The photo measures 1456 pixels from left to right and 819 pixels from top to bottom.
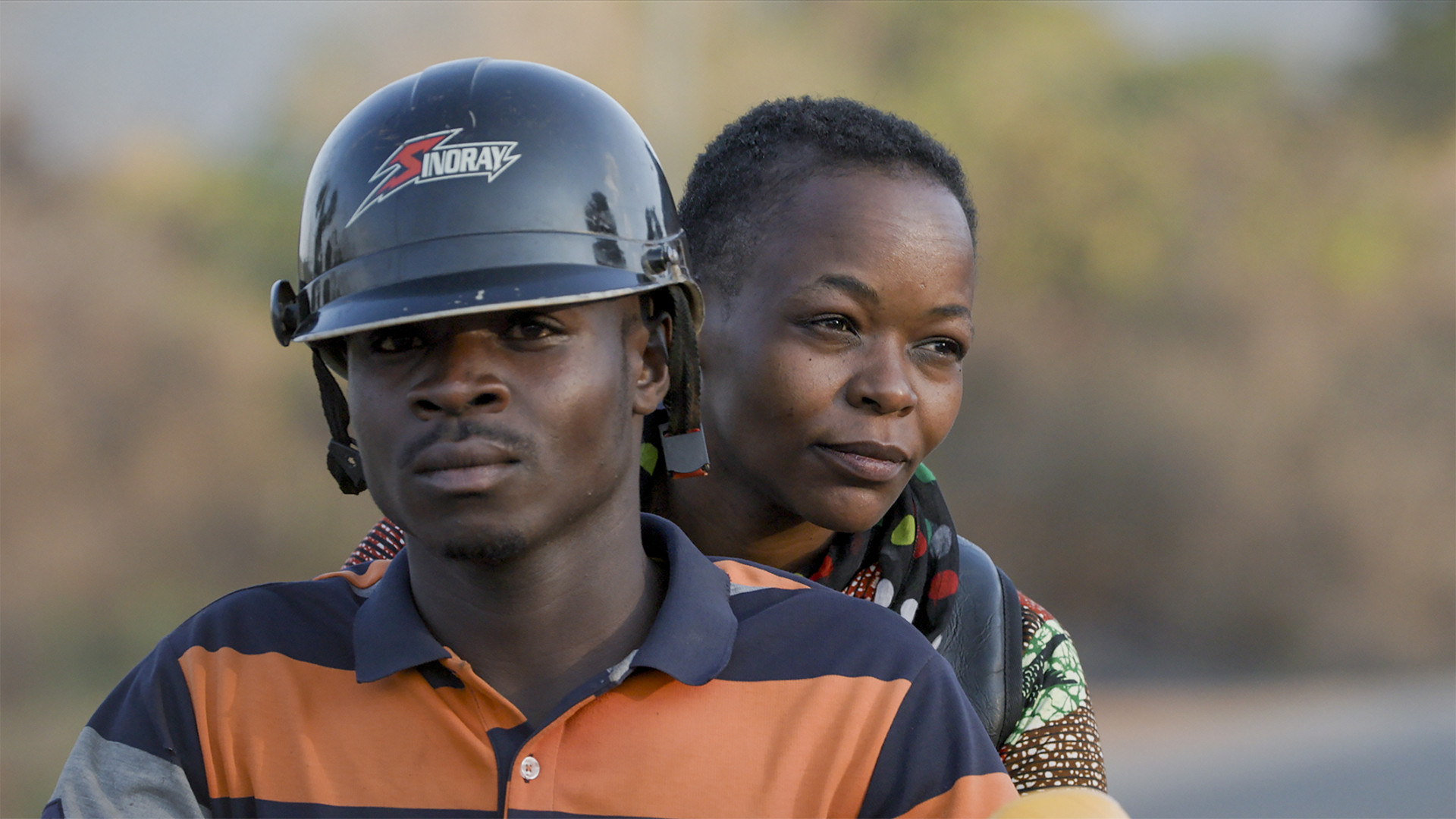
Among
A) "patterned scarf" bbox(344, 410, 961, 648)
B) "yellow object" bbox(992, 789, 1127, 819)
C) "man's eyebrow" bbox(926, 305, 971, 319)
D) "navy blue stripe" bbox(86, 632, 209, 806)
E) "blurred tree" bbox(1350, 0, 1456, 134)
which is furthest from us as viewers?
"blurred tree" bbox(1350, 0, 1456, 134)

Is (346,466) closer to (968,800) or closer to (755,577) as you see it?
(755,577)

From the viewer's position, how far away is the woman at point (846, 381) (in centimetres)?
321

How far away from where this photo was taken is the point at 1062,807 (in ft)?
6.95

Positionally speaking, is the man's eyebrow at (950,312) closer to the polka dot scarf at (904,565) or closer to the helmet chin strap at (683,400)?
the polka dot scarf at (904,565)

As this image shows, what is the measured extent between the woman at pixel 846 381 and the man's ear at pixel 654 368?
52 cm

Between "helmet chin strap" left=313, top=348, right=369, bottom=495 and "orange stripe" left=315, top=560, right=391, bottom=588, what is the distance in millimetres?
152

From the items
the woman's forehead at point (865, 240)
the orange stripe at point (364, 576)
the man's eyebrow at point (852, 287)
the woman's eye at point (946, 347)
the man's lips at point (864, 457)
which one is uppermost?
the woman's forehead at point (865, 240)

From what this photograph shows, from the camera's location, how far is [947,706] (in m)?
2.41

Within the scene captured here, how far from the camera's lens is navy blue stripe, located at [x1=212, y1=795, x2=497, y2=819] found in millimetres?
2318

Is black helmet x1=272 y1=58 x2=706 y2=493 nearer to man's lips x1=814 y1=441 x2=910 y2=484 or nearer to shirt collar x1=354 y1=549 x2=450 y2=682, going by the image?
shirt collar x1=354 y1=549 x2=450 y2=682

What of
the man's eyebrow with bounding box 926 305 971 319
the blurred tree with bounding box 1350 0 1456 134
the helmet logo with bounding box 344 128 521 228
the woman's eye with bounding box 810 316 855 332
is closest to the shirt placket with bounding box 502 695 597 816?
the helmet logo with bounding box 344 128 521 228

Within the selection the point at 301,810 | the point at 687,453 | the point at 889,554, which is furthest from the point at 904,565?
the point at 301,810

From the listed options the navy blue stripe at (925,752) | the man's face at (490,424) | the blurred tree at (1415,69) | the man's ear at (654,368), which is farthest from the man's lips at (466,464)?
the blurred tree at (1415,69)

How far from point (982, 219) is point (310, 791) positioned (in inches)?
584
